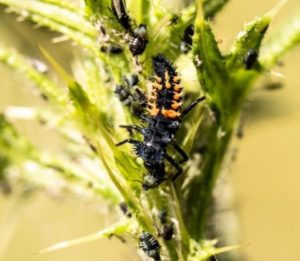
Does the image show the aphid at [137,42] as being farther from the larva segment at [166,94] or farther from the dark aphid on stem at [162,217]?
the dark aphid on stem at [162,217]

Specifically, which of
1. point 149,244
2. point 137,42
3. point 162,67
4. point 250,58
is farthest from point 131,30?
point 149,244

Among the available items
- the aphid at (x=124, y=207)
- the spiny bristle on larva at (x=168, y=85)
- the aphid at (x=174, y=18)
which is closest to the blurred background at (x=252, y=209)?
the aphid at (x=124, y=207)

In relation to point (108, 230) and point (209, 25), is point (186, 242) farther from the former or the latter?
point (209, 25)

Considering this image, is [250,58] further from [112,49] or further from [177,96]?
[112,49]

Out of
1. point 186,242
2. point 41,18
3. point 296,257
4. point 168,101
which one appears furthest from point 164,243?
point 296,257

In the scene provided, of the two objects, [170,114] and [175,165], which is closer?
[170,114]

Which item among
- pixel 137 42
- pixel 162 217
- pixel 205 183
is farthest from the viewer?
pixel 205 183
